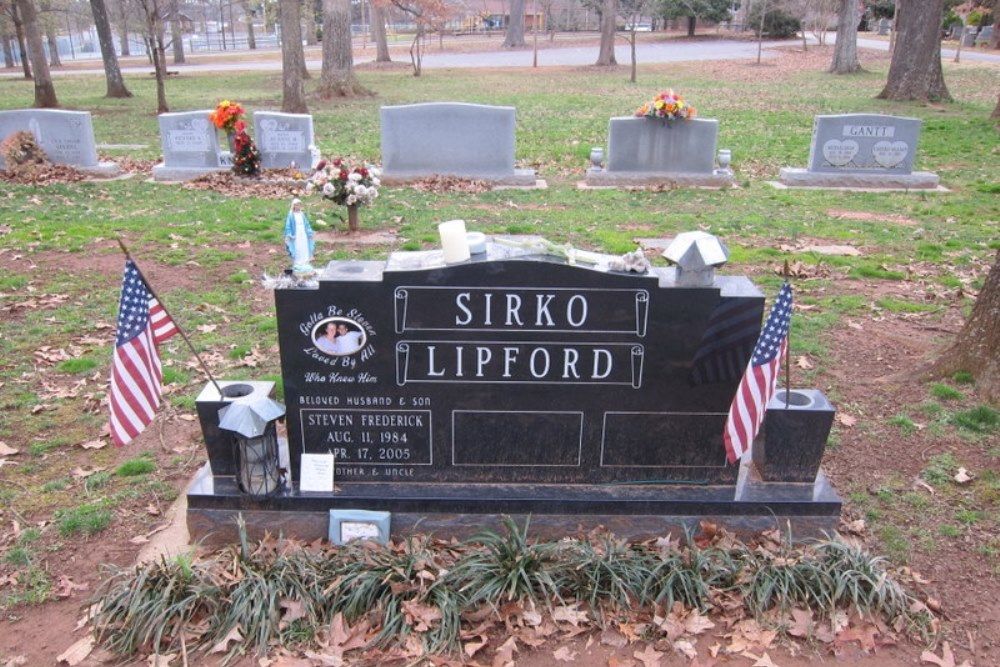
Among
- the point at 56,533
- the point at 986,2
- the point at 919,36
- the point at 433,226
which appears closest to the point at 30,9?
the point at 433,226

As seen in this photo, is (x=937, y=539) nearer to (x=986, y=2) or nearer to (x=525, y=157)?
(x=525, y=157)

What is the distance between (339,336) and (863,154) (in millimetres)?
11552

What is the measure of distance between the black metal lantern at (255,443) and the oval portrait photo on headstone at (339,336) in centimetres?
42

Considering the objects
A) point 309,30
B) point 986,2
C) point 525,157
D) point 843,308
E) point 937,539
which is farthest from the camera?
point 309,30

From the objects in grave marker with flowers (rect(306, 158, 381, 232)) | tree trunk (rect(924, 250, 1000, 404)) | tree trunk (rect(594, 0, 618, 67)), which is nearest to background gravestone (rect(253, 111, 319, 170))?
grave marker with flowers (rect(306, 158, 381, 232))

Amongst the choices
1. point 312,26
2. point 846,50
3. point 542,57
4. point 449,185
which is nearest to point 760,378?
point 449,185

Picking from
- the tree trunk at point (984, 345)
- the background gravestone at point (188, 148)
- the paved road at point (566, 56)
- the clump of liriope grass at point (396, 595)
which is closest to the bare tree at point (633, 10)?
the paved road at point (566, 56)

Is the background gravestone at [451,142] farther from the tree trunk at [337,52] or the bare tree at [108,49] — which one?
the bare tree at [108,49]

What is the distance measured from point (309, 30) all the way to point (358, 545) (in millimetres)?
64551

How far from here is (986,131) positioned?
17750mm

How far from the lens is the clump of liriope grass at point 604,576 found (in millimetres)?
3953

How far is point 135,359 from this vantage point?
4109mm

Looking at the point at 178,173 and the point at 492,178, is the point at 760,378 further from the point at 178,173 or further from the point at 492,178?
the point at 178,173

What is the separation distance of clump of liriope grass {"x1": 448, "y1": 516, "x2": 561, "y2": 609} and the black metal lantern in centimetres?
110
